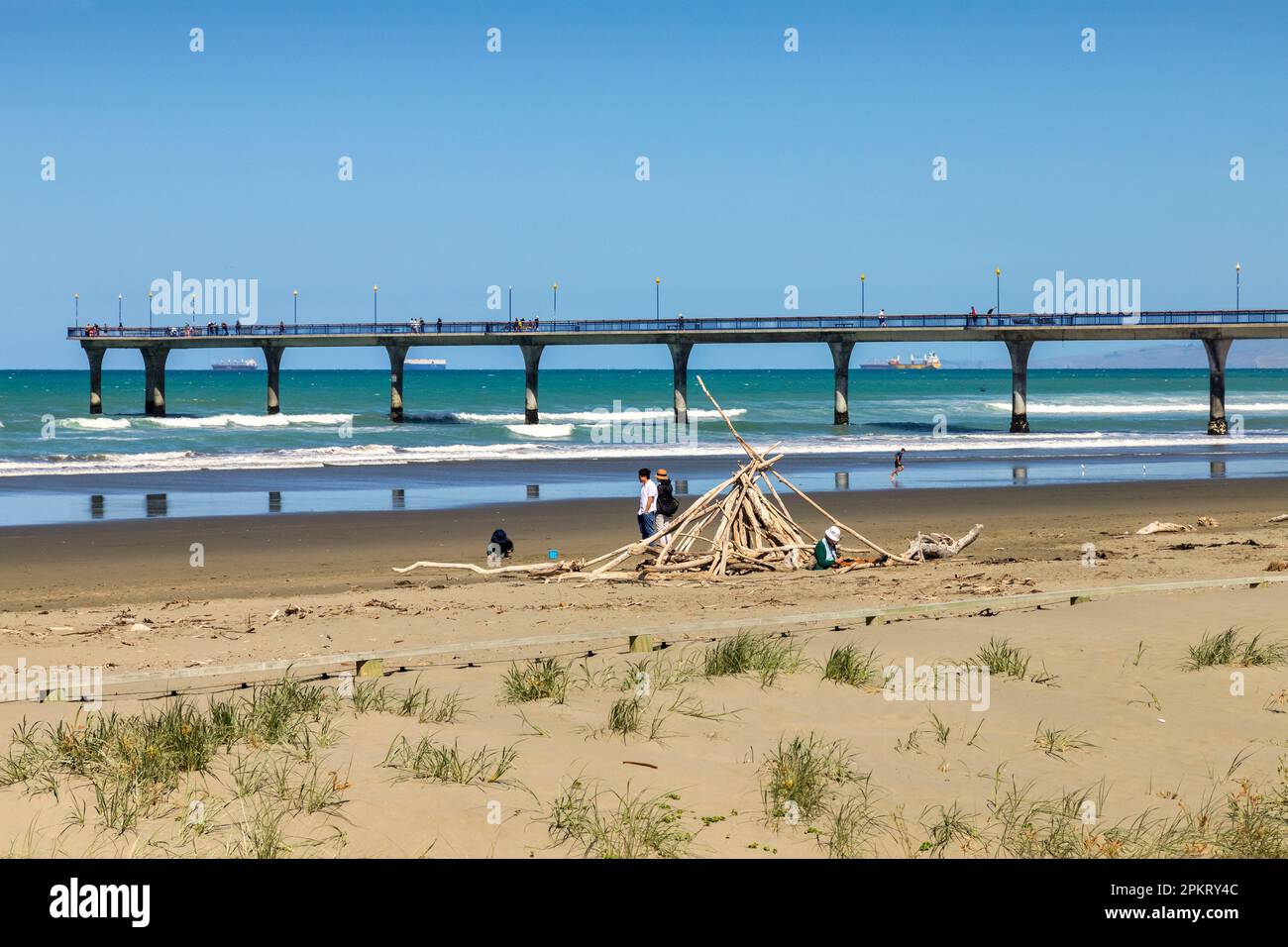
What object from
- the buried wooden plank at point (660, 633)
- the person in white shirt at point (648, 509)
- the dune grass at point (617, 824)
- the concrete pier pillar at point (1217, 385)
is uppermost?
the concrete pier pillar at point (1217, 385)

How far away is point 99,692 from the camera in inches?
363

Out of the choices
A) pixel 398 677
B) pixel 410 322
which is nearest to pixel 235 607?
pixel 398 677

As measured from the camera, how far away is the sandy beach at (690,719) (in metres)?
6.88

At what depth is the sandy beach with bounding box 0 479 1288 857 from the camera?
688cm

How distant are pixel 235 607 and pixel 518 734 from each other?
7.32 m

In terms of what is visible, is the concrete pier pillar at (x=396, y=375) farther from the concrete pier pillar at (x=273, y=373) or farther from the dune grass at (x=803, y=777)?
the dune grass at (x=803, y=777)

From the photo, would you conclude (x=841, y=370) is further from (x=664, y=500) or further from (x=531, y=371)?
(x=664, y=500)

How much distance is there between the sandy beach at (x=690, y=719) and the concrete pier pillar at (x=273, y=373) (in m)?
54.8

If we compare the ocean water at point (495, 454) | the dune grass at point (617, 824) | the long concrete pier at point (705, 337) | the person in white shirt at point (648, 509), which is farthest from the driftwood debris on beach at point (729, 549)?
the long concrete pier at point (705, 337)

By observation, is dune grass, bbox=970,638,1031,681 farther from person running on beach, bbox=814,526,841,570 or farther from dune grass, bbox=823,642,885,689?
person running on beach, bbox=814,526,841,570

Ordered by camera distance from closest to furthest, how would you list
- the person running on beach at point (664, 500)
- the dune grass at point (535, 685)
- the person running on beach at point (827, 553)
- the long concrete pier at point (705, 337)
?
the dune grass at point (535, 685) → the person running on beach at point (827, 553) → the person running on beach at point (664, 500) → the long concrete pier at point (705, 337)

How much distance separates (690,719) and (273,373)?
66.6 metres

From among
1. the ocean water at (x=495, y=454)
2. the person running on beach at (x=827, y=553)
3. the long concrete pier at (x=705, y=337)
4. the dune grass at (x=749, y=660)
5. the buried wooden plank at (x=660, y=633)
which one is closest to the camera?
the buried wooden plank at (x=660, y=633)

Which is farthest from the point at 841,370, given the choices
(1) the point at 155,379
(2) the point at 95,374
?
(2) the point at 95,374
